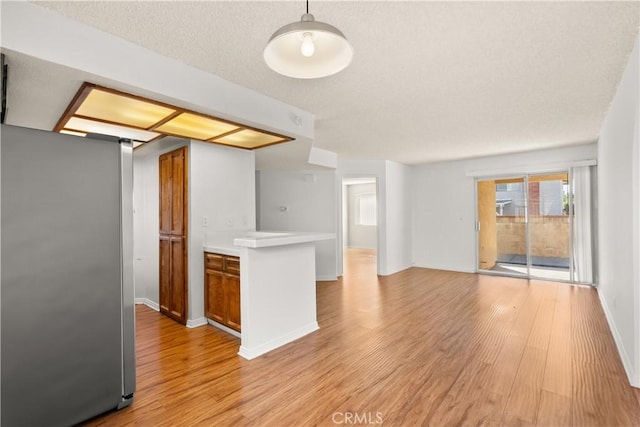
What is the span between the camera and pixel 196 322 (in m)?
3.60

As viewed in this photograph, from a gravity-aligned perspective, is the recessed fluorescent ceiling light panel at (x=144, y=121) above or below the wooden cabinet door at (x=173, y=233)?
above

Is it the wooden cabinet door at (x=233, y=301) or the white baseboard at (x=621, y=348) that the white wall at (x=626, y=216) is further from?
the wooden cabinet door at (x=233, y=301)

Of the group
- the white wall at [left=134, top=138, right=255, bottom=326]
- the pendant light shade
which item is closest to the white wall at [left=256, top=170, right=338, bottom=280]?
the white wall at [left=134, top=138, right=255, bottom=326]

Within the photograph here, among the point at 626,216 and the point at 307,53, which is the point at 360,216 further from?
the point at 307,53

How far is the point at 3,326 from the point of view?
5.11ft

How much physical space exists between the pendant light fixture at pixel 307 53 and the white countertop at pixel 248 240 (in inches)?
63.9

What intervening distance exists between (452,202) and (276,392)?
589 centimetres

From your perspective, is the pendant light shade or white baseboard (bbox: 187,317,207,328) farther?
white baseboard (bbox: 187,317,207,328)

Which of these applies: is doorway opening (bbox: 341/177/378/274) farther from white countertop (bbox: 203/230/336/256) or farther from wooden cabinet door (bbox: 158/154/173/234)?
wooden cabinet door (bbox: 158/154/173/234)

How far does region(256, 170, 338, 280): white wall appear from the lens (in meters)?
6.12

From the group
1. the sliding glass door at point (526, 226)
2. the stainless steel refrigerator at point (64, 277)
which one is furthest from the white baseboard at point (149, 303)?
the sliding glass door at point (526, 226)

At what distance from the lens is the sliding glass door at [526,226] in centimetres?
563

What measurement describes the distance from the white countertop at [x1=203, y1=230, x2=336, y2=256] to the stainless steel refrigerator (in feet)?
3.24

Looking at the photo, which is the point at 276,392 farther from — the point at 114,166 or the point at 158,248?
the point at 158,248
